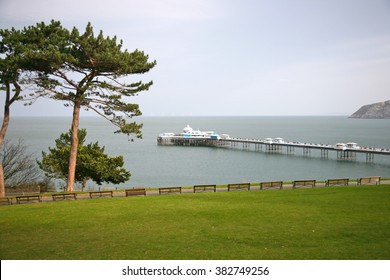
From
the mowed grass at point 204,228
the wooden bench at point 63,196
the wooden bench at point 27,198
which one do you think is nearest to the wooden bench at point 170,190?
the mowed grass at point 204,228

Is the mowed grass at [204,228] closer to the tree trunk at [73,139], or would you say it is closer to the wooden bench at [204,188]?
the wooden bench at [204,188]

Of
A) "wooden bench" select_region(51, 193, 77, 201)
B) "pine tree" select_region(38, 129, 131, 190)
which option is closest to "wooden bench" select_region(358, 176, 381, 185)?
"wooden bench" select_region(51, 193, 77, 201)

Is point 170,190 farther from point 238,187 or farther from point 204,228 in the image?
point 204,228

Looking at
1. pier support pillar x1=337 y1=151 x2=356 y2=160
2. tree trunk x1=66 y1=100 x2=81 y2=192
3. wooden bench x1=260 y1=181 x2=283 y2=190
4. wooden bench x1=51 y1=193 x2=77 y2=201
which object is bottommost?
pier support pillar x1=337 y1=151 x2=356 y2=160

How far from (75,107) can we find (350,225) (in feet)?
61.8

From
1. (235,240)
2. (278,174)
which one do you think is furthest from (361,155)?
(235,240)

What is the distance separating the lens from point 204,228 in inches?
509

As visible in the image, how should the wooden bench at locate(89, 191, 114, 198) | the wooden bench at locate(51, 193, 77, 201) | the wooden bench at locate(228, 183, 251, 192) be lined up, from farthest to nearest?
the wooden bench at locate(228, 183, 251, 192)
the wooden bench at locate(89, 191, 114, 198)
the wooden bench at locate(51, 193, 77, 201)

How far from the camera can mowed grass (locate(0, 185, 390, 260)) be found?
34.3 ft

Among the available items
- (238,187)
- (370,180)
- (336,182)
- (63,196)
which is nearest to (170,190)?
(238,187)

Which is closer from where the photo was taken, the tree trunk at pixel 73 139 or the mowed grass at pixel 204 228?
the mowed grass at pixel 204 228

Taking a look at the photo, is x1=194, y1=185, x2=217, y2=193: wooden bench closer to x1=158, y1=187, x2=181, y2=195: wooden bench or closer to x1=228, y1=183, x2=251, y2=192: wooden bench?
x1=228, y1=183, x2=251, y2=192: wooden bench

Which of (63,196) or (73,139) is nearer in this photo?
(63,196)

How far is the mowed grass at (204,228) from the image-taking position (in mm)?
10461
